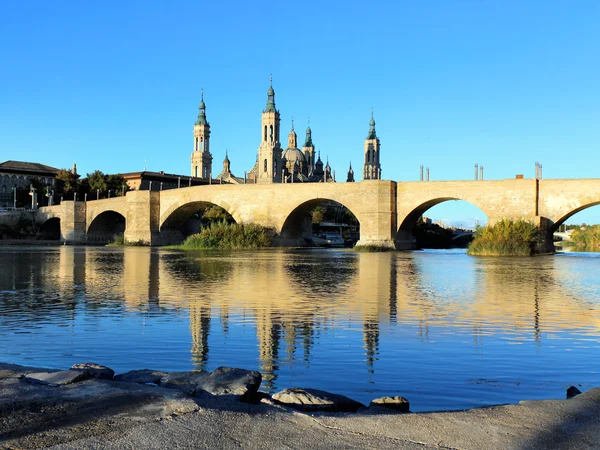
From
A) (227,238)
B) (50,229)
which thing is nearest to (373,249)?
(227,238)

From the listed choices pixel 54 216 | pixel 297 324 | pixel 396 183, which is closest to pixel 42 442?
pixel 297 324

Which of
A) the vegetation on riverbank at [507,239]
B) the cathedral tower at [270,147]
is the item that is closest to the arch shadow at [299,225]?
the vegetation on riverbank at [507,239]

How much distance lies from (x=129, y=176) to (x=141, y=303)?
71.8 m

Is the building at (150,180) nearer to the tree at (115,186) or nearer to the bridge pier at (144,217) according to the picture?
the tree at (115,186)

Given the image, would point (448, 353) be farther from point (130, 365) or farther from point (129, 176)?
point (129, 176)

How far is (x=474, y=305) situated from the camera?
433 inches

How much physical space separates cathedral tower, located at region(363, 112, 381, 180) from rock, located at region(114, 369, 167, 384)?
118374 millimetres

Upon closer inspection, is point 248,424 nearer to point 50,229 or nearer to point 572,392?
point 572,392

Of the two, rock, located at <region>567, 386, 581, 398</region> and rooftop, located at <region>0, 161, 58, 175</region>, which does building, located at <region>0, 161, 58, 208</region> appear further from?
rock, located at <region>567, 386, 581, 398</region>

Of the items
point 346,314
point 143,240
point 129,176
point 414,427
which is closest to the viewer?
point 414,427

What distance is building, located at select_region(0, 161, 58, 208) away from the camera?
263ft

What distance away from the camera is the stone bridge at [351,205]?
113 feet

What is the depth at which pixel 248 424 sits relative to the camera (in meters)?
3.75

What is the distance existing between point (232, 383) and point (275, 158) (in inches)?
3931
